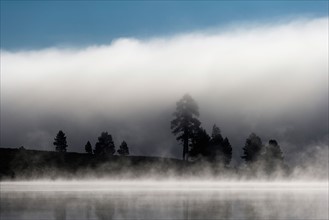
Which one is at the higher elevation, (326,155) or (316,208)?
(326,155)

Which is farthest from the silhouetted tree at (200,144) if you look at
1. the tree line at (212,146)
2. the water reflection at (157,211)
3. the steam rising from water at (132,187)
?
the water reflection at (157,211)

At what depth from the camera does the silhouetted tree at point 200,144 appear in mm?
101438

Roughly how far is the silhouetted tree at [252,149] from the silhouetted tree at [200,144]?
32.6 feet

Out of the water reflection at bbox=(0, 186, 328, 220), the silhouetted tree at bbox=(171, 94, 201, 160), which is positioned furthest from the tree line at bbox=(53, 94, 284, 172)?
the water reflection at bbox=(0, 186, 328, 220)

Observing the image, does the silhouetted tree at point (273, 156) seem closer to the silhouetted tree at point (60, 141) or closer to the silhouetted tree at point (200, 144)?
the silhouetted tree at point (200, 144)

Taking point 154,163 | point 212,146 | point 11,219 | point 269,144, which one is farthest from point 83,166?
point 11,219

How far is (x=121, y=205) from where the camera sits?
1158 inches

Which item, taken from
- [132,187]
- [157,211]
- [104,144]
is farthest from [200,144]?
[157,211]

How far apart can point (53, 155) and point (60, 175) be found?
27.7 feet

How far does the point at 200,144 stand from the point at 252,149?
41.2 feet

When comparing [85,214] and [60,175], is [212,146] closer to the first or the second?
[60,175]

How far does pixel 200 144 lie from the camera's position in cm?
10231

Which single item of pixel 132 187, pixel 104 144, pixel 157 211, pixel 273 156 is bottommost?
pixel 157 211

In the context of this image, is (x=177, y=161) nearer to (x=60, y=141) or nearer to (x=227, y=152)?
(x=227, y=152)
